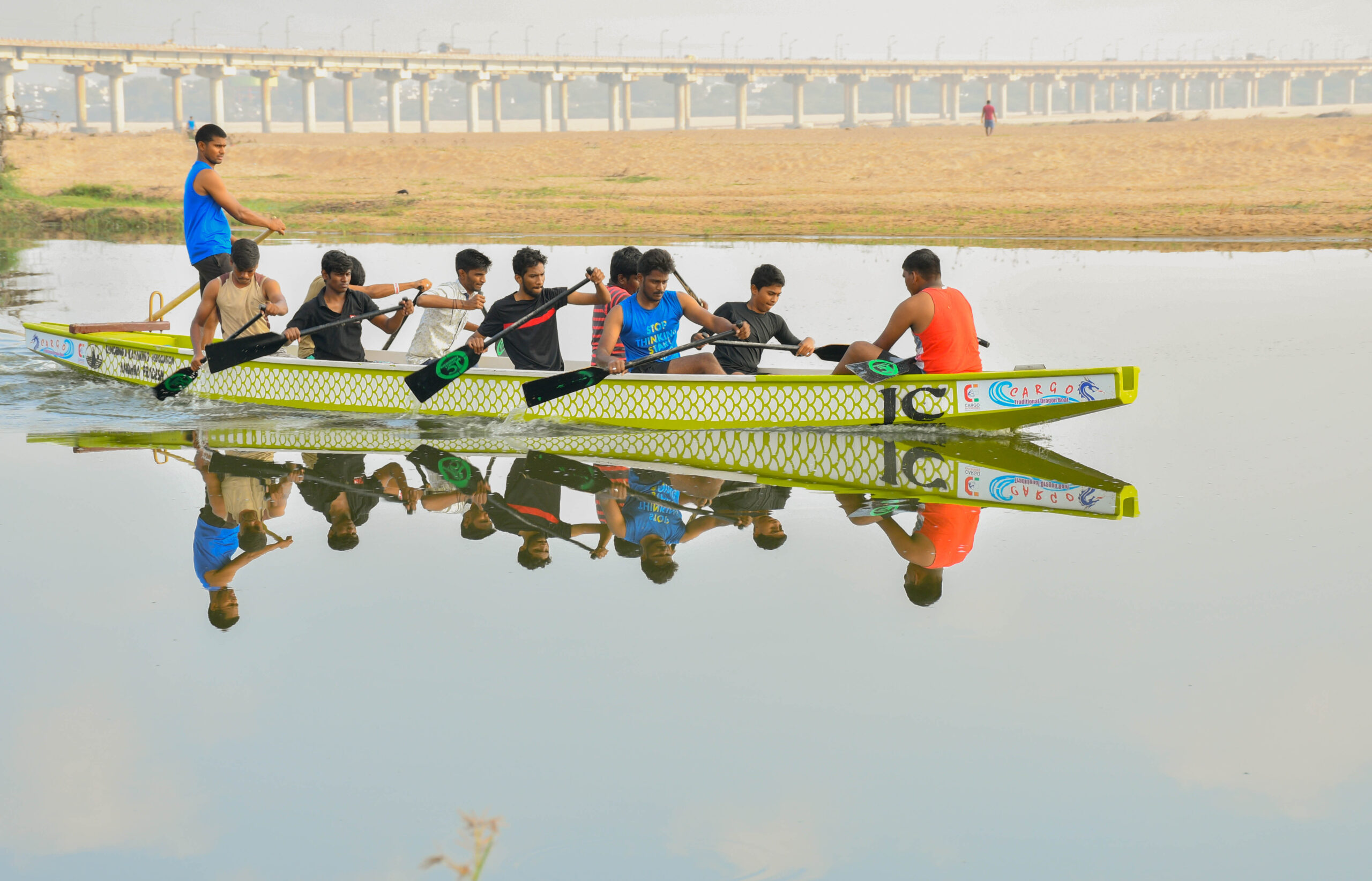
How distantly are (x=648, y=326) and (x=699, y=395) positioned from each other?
0.74m

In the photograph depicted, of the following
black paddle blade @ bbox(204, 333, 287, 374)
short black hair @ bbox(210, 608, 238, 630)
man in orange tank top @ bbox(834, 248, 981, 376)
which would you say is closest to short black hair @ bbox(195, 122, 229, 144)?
black paddle blade @ bbox(204, 333, 287, 374)


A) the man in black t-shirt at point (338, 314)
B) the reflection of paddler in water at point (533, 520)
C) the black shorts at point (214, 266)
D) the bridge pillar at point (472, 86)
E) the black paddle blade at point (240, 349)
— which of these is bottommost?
the reflection of paddler in water at point (533, 520)

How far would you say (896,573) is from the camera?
6973 mm

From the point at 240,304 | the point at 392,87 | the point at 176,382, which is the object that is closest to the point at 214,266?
the point at 240,304

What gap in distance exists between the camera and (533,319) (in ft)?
35.9

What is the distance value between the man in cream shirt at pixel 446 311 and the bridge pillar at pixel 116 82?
138974 mm

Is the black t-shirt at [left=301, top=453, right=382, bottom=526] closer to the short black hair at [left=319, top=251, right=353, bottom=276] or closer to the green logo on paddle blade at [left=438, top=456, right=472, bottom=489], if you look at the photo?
the green logo on paddle blade at [left=438, top=456, right=472, bottom=489]

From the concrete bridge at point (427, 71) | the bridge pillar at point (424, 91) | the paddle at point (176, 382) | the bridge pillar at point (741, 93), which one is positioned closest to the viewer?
the paddle at point (176, 382)

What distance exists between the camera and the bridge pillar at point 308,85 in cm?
14900

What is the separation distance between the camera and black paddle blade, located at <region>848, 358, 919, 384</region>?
9891mm

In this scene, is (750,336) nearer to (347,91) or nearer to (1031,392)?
(1031,392)

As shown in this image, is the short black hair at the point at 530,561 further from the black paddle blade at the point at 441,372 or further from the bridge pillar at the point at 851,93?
the bridge pillar at the point at 851,93

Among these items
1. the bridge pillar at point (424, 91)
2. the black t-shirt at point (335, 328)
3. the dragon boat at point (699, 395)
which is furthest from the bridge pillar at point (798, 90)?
the dragon boat at point (699, 395)

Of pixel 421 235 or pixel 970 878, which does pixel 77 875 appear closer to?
pixel 970 878
